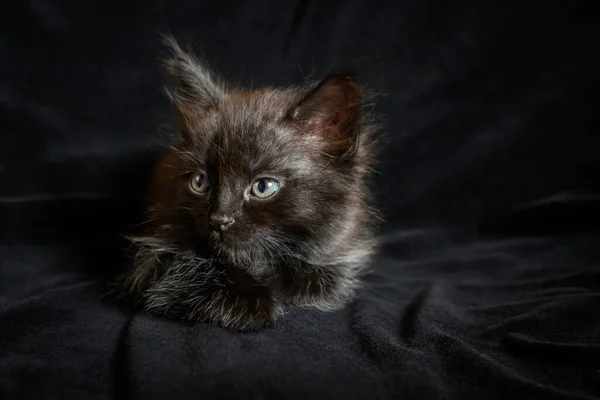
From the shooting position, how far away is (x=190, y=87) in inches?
68.1

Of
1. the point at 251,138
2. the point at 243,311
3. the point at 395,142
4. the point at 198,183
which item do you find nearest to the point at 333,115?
the point at 251,138

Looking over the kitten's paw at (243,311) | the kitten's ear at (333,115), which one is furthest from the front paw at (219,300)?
the kitten's ear at (333,115)

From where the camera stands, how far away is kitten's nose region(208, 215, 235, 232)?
1.42 meters

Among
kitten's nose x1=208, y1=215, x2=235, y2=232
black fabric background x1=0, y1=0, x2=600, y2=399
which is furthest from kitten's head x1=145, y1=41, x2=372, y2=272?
black fabric background x1=0, y1=0, x2=600, y2=399

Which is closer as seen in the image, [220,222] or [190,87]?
[220,222]

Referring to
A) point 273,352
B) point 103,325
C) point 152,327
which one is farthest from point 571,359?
point 103,325

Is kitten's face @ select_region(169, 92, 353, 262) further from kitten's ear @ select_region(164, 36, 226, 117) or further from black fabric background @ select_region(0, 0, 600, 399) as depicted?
black fabric background @ select_region(0, 0, 600, 399)

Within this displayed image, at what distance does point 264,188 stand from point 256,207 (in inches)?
2.1

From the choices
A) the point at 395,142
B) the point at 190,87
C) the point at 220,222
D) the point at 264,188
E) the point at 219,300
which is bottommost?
the point at 219,300

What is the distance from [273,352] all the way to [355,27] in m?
1.28

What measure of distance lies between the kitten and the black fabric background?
0.10 metres

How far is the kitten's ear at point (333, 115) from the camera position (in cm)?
153

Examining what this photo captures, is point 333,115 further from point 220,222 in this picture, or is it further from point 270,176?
point 220,222

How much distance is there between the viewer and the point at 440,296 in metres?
1.79
